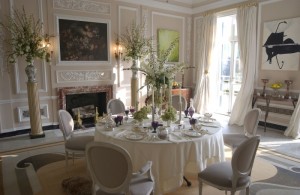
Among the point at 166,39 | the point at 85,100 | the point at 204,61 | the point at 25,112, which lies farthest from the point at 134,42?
the point at 25,112

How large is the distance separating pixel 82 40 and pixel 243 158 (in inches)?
190

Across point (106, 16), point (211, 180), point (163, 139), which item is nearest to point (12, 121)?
point (106, 16)

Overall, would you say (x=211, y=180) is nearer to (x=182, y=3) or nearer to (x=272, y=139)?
(x=272, y=139)

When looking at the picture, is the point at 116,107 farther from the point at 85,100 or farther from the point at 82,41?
the point at 82,41

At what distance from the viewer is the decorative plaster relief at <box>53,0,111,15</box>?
5527mm

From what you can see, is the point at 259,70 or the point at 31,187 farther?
the point at 259,70

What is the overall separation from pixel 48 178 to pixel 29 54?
8.50 ft

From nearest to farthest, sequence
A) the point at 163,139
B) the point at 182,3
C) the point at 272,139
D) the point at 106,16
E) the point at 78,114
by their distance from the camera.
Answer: the point at 163,139, the point at 272,139, the point at 78,114, the point at 106,16, the point at 182,3

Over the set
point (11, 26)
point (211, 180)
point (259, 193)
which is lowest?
point (259, 193)

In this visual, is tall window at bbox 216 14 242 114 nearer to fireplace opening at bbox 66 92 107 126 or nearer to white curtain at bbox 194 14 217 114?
white curtain at bbox 194 14 217 114

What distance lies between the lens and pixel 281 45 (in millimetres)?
5500

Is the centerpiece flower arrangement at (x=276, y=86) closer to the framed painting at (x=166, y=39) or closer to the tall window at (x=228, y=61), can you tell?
the tall window at (x=228, y=61)

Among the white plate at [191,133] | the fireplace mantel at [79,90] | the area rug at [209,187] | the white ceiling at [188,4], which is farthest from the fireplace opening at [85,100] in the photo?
the white plate at [191,133]

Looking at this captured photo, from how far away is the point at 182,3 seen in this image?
7535mm
